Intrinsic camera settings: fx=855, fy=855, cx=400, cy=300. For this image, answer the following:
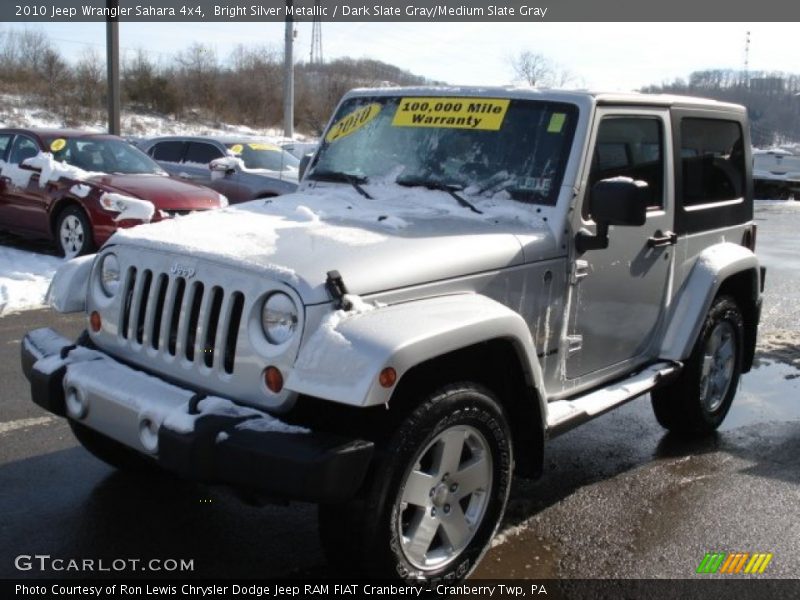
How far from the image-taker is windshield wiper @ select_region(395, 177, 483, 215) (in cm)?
407

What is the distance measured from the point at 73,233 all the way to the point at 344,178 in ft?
20.7

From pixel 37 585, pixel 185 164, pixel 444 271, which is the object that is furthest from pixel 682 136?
pixel 185 164

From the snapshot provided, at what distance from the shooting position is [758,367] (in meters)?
7.10

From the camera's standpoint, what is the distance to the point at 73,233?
990 cm

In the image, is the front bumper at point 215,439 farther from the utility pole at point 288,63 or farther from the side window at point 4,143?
the utility pole at point 288,63

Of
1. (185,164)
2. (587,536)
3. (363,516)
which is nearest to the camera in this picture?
(363,516)

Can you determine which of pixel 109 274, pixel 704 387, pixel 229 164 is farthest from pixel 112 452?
pixel 229 164

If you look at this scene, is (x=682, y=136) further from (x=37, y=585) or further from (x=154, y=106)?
(x=154, y=106)

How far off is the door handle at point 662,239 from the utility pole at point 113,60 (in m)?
14.0

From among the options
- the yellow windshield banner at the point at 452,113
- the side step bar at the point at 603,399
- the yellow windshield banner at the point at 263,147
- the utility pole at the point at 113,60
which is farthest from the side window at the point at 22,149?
the side step bar at the point at 603,399

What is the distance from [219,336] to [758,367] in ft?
17.7

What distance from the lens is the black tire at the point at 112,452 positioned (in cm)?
412

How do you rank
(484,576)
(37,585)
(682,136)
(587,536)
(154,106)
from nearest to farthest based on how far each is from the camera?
(37,585)
(484,576)
(587,536)
(682,136)
(154,106)

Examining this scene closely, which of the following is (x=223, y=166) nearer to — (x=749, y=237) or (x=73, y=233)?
(x=73, y=233)
